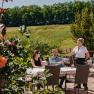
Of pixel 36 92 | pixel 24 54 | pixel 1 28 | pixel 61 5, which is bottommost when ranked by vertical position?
pixel 61 5

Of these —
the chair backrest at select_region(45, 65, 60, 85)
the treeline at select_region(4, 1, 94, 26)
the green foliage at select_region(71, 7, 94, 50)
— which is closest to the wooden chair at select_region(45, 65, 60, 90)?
the chair backrest at select_region(45, 65, 60, 85)

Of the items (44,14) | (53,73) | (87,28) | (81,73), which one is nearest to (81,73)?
(81,73)

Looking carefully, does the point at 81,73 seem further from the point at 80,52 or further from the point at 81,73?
the point at 80,52

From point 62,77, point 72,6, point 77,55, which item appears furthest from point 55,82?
point 72,6

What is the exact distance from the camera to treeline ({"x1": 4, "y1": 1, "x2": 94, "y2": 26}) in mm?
86750

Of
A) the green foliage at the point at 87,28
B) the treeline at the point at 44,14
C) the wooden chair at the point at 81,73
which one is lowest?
the treeline at the point at 44,14

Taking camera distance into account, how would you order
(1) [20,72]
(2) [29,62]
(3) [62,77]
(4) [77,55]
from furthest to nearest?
(4) [77,55] < (3) [62,77] < (2) [29,62] < (1) [20,72]

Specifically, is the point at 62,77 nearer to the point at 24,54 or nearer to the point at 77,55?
the point at 77,55

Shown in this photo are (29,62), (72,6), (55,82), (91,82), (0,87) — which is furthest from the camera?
(72,6)

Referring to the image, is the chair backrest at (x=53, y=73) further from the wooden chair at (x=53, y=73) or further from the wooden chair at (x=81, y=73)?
the wooden chair at (x=81, y=73)

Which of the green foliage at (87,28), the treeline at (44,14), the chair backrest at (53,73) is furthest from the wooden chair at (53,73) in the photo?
the treeline at (44,14)

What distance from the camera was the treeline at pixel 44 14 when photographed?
86750 mm

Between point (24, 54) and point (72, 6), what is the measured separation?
89.3 metres

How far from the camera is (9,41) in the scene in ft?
11.2
